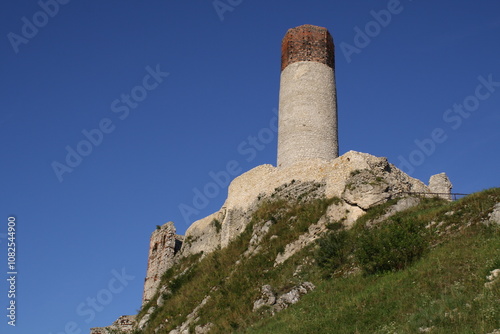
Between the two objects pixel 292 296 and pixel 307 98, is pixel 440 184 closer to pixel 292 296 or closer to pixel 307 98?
pixel 307 98

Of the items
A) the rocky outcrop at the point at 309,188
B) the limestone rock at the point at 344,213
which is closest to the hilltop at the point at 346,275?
the limestone rock at the point at 344,213

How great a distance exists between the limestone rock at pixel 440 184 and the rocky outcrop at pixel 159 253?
1570 cm

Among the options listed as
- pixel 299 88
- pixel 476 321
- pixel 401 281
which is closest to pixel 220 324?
pixel 401 281

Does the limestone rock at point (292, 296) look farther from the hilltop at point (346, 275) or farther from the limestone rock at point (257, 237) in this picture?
the limestone rock at point (257, 237)

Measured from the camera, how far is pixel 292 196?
93.8 feet

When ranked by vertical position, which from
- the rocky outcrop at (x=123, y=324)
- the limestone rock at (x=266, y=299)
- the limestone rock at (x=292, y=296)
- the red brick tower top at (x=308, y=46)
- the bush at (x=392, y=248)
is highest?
the red brick tower top at (x=308, y=46)

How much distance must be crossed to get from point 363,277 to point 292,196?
1076 centimetres

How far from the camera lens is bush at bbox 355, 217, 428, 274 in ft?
58.1

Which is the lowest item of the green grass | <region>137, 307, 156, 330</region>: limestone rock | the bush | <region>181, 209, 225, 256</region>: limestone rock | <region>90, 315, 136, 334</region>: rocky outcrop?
the green grass

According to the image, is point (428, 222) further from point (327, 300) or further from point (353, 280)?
point (327, 300)

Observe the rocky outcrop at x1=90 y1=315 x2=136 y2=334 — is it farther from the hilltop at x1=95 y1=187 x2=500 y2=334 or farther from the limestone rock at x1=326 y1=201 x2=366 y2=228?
the limestone rock at x1=326 y1=201 x2=366 y2=228

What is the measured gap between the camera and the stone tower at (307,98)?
101ft

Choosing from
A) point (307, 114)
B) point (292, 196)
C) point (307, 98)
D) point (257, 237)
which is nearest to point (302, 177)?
point (292, 196)

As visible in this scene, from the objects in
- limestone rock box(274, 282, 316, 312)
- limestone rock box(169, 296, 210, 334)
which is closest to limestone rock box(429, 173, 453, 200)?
limestone rock box(274, 282, 316, 312)
